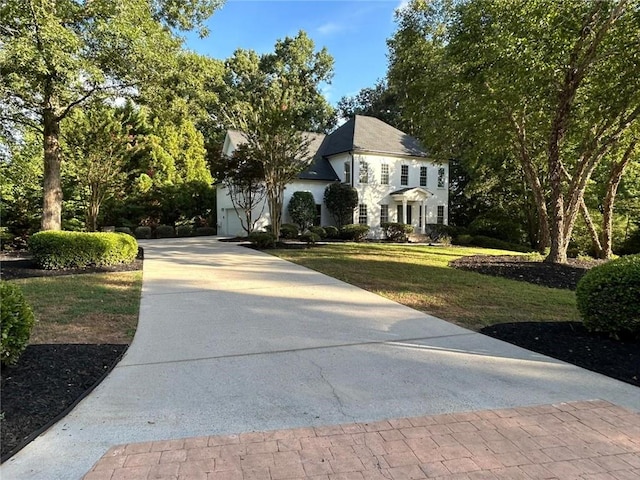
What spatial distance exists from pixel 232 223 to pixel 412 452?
23.4 meters

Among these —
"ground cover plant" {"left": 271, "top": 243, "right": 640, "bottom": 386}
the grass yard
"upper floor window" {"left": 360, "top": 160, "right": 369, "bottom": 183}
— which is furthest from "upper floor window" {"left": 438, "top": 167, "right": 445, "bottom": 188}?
the grass yard

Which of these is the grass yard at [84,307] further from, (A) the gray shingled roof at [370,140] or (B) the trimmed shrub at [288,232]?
(A) the gray shingled roof at [370,140]

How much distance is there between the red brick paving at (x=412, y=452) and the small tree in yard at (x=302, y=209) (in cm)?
2045

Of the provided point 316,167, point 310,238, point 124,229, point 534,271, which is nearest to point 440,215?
point 316,167

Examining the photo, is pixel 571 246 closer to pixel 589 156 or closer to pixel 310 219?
pixel 589 156

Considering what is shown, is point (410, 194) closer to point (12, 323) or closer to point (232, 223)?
point (232, 223)

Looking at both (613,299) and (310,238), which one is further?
(310,238)

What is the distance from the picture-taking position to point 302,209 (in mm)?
23234

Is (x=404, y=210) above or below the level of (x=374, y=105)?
below

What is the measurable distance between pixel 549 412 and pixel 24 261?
12808 millimetres

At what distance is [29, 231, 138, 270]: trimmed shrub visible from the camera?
33.6 ft

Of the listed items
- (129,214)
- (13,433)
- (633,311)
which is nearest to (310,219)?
(129,214)

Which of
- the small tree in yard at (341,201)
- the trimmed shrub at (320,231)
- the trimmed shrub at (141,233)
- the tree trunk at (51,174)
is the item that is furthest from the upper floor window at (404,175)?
the tree trunk at (51,174)

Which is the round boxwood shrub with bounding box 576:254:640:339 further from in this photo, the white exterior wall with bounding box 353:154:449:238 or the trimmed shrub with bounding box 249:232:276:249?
the white exterior wall with bounding box 353:154:449:238
